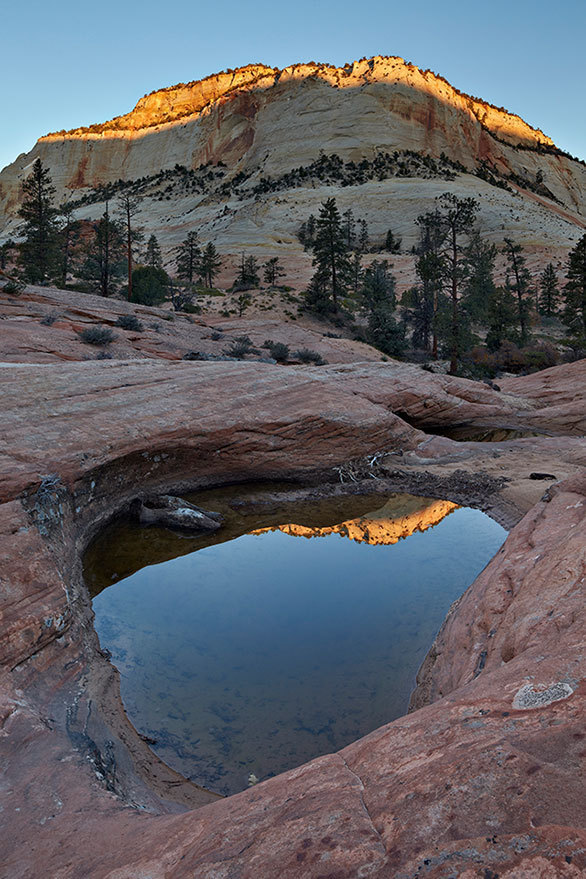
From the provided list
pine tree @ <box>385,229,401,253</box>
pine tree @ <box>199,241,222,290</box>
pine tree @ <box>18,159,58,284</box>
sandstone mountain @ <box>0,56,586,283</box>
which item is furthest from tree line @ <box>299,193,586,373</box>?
pine tree @ <box>385,229,401,253</box>

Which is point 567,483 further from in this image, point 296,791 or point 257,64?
point 257,64

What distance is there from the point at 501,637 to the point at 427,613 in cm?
315

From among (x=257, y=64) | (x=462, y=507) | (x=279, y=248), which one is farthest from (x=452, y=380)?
(x=257, y=64)

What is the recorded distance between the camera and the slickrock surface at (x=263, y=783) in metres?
1.99

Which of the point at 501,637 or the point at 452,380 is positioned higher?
the point at 452,380

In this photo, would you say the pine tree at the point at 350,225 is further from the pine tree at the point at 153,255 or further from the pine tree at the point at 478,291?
the pine tree at the point at 153,255

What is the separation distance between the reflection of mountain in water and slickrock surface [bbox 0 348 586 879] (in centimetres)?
70

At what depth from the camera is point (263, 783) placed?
2.88 metres

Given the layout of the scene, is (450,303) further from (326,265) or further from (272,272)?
(272,272)

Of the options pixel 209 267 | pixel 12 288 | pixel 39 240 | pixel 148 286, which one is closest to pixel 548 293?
pixel 209 267

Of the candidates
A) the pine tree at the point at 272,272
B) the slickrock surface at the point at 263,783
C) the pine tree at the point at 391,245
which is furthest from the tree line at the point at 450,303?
the pine tree at the point at 391,245

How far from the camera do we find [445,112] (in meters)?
91.0

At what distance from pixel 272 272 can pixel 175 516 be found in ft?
139

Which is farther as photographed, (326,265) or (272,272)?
(272,272)
